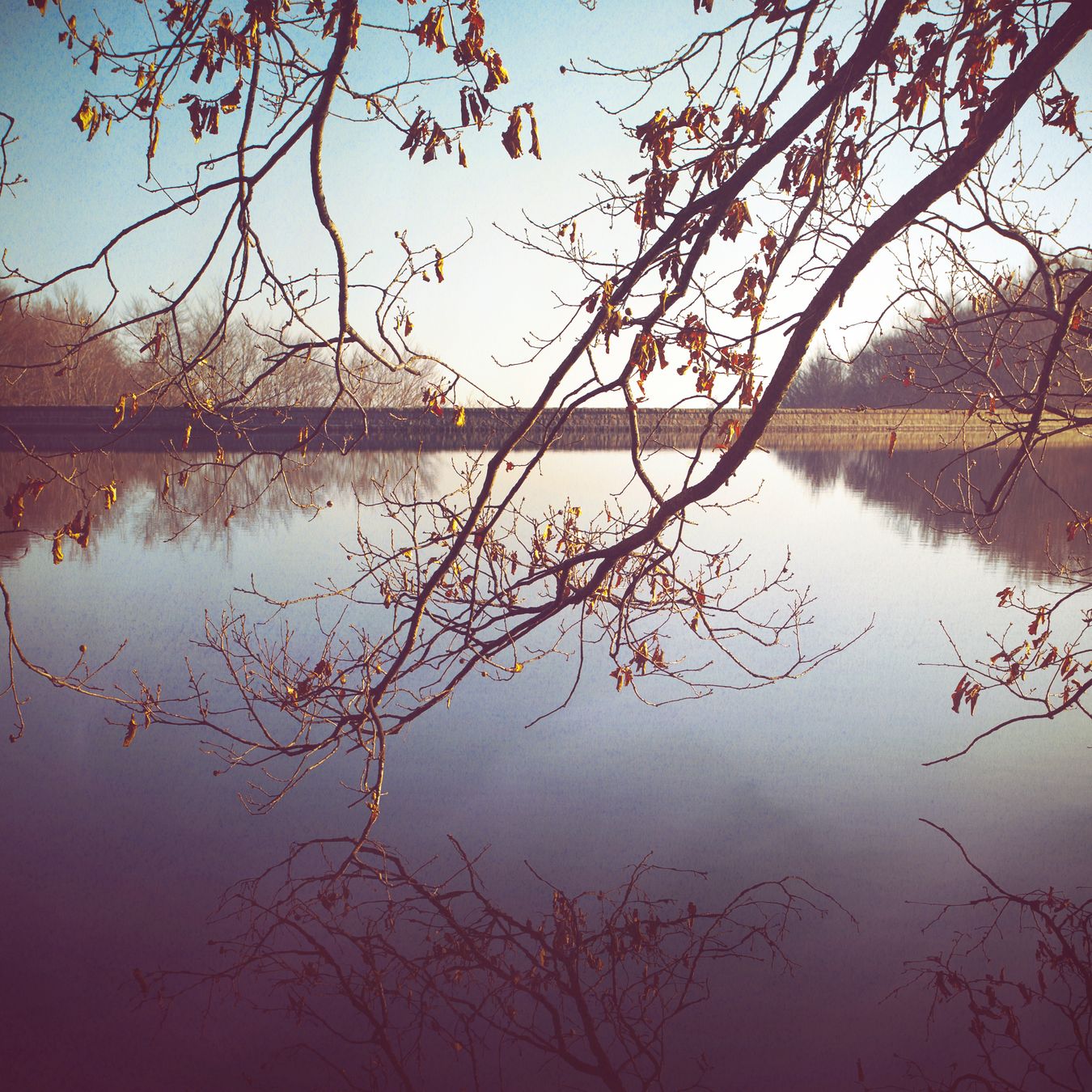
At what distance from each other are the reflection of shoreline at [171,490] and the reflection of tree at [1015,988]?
720 cm

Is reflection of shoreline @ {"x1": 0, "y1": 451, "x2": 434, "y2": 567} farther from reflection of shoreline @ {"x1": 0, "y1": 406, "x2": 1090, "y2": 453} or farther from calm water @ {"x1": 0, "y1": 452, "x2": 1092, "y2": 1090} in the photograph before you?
calm water @ {"x1": 0, "y1": 452, "x2": 1092, "y2": 1090}

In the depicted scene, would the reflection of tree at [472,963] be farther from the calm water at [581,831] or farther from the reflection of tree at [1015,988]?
the reflection of tree at [1015,988]

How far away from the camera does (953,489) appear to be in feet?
67.4

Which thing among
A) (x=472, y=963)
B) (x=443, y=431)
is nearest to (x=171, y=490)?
(x=472, y=963)

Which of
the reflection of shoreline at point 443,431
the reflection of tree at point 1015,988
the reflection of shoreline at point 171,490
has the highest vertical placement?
the reflection of shoreline at point 443,431

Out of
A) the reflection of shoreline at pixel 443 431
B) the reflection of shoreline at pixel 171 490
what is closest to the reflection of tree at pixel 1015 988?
the reflection of shoreline at pixel 171 490

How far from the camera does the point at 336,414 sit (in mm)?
31531

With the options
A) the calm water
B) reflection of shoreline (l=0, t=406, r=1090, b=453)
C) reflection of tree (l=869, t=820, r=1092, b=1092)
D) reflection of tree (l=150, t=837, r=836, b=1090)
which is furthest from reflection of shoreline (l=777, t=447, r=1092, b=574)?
reflection of tree (l=150, t=837, r=836, b=1090)

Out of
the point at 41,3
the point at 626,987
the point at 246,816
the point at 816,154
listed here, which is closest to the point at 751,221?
the point at 816,154

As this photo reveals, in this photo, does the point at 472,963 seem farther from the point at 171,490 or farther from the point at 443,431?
the point at 443,431

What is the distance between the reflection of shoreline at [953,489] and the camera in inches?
481

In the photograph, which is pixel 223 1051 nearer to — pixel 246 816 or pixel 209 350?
pixel 246 816

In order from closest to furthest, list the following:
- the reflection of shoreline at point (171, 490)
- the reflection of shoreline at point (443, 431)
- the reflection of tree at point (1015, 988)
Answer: the reflection of tree at point (1015, 988) → the reflection of shoreline at point (171, 490) → the reflection of shoreline at point (443, 431)

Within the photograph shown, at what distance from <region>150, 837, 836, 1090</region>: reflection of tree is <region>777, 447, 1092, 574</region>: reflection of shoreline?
2.79 metres
